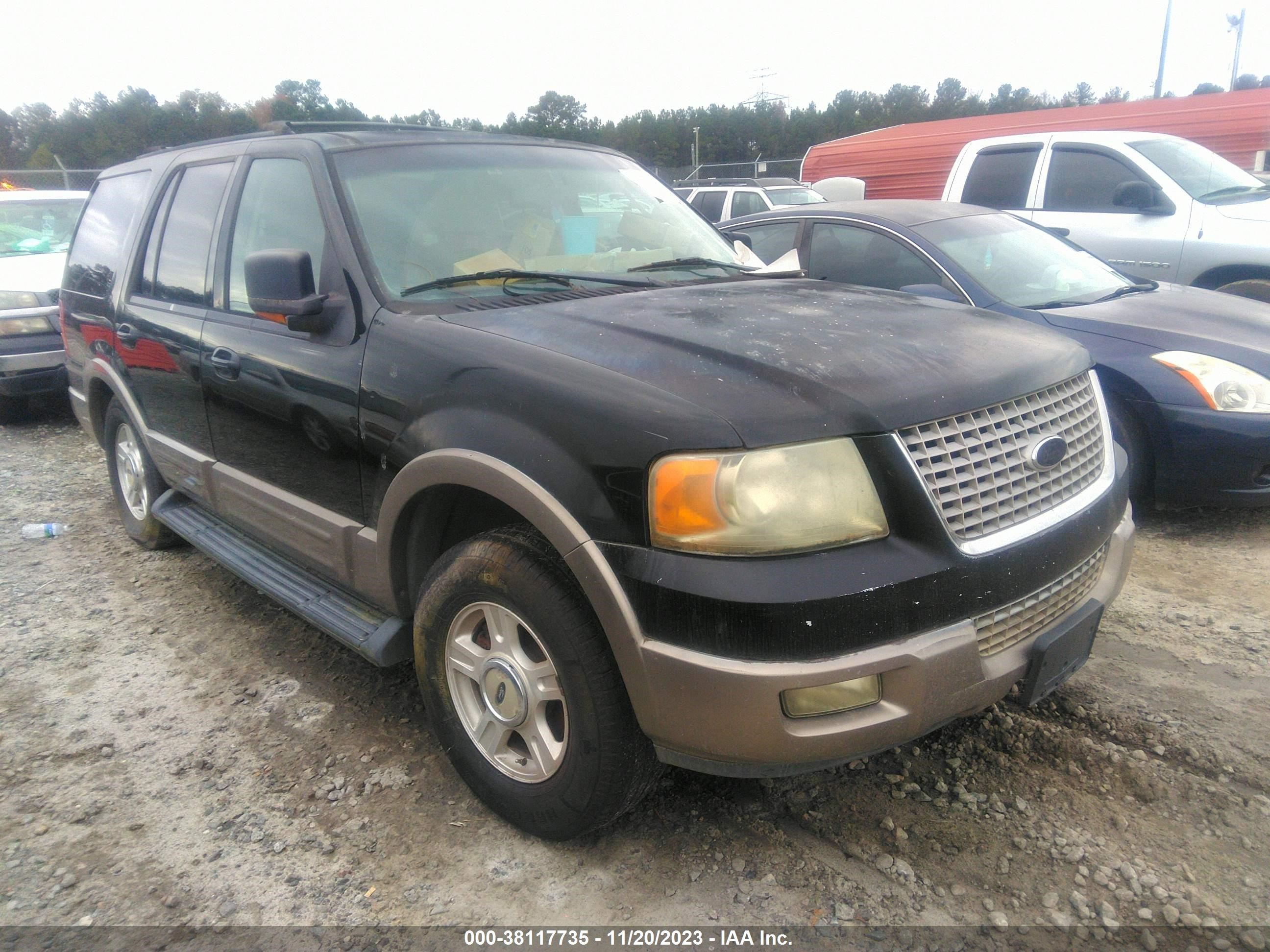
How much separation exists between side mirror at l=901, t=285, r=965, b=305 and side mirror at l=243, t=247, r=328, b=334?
99.6 inches

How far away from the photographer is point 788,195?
566 inches

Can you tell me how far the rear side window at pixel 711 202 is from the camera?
15.0 meters

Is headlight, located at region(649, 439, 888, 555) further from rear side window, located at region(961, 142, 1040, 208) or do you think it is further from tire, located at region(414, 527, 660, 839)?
rear side window, located at region(961, 142, 1040, 208)

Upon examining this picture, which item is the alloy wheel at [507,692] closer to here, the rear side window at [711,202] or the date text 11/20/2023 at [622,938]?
the date text 11/20/2023 at [622,938]

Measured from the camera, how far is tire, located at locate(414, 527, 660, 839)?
2.04 meters

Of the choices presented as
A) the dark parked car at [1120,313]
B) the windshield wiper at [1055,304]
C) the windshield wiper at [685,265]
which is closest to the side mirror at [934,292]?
the dark parked car at [1120,313]

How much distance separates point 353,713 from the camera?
10.0 feet

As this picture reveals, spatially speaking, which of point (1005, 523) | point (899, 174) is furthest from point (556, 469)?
point (899, 174)

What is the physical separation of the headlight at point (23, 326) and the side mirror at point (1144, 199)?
8.25 m

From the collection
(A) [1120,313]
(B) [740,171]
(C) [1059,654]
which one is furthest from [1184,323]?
(B) [740,171]

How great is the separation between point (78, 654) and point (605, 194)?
274cm

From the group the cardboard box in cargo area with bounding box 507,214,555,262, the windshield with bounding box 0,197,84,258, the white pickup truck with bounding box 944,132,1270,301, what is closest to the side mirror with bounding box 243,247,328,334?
the cardboard box in cargo area with bounding box 507,214,555,262

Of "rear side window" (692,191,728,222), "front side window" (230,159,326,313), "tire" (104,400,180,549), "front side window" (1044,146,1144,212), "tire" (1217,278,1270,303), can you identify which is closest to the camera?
"front side window" (230,159,326,313)

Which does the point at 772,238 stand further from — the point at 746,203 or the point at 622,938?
the point at 746,203
